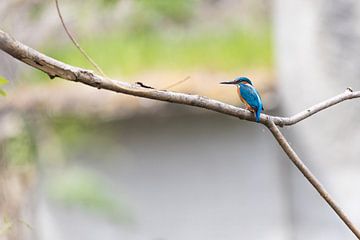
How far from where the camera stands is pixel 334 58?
4156 millimetres

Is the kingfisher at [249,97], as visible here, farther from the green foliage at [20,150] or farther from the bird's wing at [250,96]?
the green foliage at [20,150]

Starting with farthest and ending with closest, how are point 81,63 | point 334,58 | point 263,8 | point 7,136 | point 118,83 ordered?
point 263,8
point 81,63
point 334,58
point 7,136
point 118,83

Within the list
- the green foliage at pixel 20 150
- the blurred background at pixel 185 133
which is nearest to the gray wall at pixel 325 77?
the blurred background at pixel 185 133

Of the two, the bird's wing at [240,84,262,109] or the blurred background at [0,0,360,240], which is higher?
the blurred background at [0,0,360,240]

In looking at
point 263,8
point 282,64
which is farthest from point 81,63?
point 263,8

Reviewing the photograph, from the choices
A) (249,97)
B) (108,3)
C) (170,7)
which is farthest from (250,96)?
(170,7)

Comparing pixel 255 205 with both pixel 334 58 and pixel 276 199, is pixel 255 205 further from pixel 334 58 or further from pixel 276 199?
pixel 334 58

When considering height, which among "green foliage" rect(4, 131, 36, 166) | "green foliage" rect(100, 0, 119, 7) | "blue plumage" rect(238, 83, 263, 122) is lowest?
"blue plumage" rect(238, 83, 263, 122)

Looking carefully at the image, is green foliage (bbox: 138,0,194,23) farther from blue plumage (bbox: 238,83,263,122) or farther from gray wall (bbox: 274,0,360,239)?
blue plumage (bbox: 238,83,263,122)

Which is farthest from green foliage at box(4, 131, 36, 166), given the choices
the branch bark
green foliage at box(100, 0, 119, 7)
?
the branch bark

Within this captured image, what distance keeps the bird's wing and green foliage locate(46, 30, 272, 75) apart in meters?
3.50

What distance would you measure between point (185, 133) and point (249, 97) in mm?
4065

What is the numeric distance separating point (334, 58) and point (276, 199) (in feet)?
4.76

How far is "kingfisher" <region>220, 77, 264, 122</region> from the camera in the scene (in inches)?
48.0
